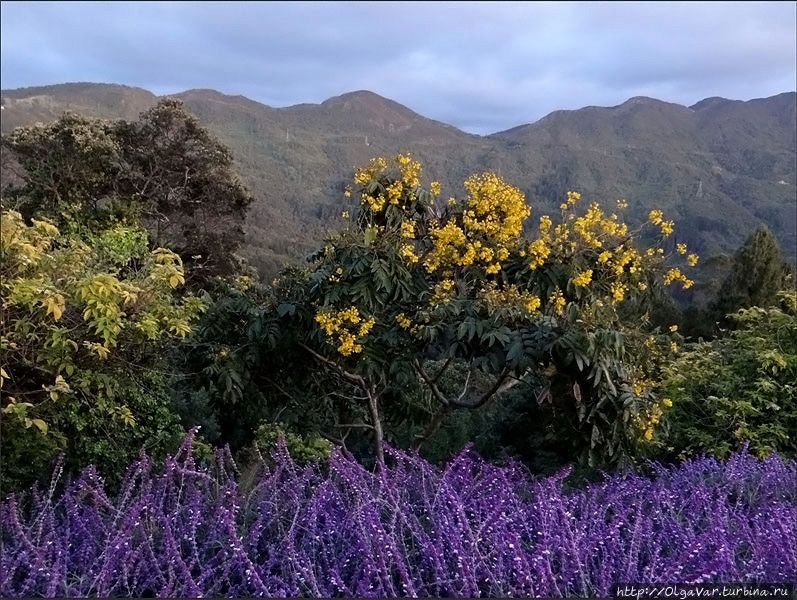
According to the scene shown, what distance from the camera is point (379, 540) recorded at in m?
2.04

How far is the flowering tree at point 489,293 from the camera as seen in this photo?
2988mm

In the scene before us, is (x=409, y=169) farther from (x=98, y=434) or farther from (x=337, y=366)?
(x=98, y=434)

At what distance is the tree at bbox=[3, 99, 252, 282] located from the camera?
1034 cm

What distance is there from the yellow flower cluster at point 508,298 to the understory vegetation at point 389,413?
0.02m

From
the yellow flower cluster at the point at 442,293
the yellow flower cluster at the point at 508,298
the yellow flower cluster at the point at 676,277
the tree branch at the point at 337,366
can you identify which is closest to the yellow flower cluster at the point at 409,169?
the yellow flower cluster at the point at 442,293

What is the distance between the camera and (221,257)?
39.2ft

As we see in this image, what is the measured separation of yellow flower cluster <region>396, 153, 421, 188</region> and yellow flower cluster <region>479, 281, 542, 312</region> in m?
0.71

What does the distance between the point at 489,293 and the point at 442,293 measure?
0.23 meters

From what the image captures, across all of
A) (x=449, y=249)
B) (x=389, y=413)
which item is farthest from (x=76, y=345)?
(x=389, y=413)

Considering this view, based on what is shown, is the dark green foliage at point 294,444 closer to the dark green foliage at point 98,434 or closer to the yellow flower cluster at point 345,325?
the dark green foliage at point 98,434

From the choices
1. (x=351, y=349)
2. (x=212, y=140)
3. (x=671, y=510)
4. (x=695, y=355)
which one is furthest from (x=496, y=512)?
(x=212, y=140)

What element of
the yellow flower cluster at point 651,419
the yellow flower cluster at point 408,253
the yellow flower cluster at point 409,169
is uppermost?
the yellow flower cluster at point 409,169

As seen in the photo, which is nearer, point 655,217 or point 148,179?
point 655,217

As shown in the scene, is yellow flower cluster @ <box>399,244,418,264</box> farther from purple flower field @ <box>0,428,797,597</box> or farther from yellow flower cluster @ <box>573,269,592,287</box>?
purple flower field @ <box>0,428,797,597</box>
